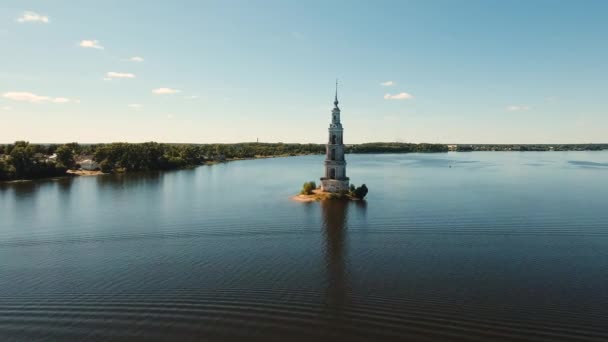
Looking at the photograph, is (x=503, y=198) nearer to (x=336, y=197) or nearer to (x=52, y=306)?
(x=336, y=197)

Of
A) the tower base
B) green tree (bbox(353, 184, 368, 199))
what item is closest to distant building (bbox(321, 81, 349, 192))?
the tower base

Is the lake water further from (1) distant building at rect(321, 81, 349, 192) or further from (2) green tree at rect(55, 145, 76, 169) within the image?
(2) green tree at rect(55, 145, 76, 169)

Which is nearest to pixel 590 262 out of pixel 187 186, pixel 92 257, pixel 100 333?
pixel 100 333

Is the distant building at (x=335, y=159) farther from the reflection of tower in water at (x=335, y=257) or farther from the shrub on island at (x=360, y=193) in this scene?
the reflection of tower in water at (x=335, y=257)

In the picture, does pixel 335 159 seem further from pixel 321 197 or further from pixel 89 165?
pixel 89 165

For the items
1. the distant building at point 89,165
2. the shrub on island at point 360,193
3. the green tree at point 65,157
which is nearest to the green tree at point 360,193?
the shrub on island at point 360,193

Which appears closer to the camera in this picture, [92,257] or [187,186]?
[92,257]
